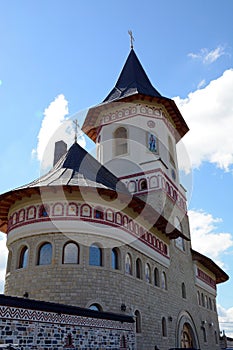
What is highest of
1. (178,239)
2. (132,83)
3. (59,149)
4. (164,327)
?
(132,83)

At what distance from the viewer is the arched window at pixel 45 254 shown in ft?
40.5

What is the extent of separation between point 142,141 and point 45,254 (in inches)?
404

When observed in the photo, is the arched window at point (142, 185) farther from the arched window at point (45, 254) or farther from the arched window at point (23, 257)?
the arched window at point (23, 257)

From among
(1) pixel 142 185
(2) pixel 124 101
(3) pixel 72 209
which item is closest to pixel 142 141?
(1) pixel 142 185

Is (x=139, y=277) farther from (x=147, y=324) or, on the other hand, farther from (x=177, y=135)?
(x=177, y=135)

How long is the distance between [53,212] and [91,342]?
199 inches

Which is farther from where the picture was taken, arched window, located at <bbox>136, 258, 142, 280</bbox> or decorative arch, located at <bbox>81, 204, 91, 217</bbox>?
arched window, located at <bbox>136, 258, 142, 280</bbox>

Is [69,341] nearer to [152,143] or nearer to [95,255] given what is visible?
[95,255]

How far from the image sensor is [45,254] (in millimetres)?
12477

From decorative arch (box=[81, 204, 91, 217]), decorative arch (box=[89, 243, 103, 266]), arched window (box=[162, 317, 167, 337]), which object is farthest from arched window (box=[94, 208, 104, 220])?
arched window (box=[162, 317, 167, 337])

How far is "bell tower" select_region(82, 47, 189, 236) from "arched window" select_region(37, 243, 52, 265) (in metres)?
7.76

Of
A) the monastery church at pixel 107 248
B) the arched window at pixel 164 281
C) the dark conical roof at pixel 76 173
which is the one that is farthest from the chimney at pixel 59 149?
the arched window at pixel 164 281

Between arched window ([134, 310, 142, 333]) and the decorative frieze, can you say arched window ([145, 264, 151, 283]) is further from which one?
the decorative frieze

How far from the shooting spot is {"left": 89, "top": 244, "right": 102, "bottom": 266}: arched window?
12742 millimetres
